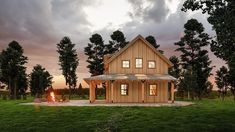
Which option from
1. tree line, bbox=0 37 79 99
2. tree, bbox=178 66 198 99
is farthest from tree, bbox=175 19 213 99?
tree line, bbox=0 37 79 99

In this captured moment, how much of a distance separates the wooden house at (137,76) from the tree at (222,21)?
16.0 metres

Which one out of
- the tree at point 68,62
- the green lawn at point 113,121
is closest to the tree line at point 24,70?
the tree at point 68,62

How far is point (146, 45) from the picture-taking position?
1641 inches

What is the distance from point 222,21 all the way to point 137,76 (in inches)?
758

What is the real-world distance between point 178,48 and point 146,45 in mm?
15752

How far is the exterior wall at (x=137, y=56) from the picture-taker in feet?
136

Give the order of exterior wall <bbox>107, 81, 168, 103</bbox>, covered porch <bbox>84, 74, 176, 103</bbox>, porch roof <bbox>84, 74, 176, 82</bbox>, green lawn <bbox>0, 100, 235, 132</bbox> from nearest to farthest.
A: green lawn <bbox>0, 100, 235, 132</bbox> < porch roof <bbox>84, 74, 176, 82</bbox> < covered porch <bbox>84, 74, 176, 103</bbox> < exterior wall <bbox>107, 81, 168, 103</bbox>

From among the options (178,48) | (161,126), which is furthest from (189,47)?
(161,126)

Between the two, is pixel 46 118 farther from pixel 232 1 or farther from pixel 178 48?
pixel 178 48

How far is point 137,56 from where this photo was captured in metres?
41.5

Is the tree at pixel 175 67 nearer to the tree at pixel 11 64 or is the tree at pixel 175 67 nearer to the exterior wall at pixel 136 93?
the exterior wall at pixel 136 93

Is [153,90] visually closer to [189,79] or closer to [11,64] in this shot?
[189,79]

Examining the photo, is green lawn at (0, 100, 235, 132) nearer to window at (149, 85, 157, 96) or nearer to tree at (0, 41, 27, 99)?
window at (149, 85, 157, 96)

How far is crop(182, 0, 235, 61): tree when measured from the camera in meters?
20.5
